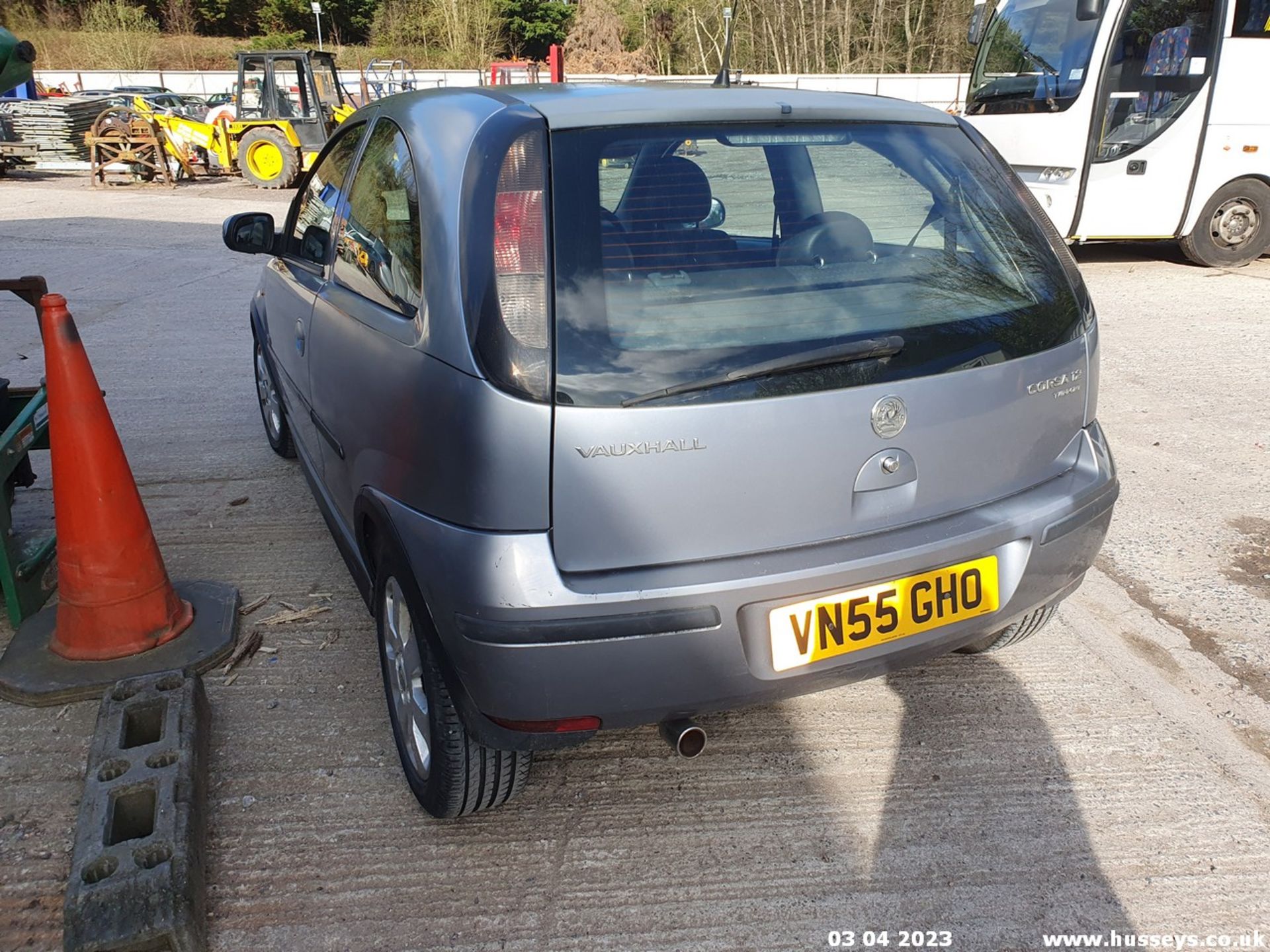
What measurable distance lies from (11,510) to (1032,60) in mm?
9459

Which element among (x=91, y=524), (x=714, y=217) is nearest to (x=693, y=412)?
(x=714, y=217)

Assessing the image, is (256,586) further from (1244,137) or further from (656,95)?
(1244,137)

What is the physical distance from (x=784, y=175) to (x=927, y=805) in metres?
1.58

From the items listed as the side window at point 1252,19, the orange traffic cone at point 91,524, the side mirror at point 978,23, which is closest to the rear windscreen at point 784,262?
the orange traffic cone at point 91,524

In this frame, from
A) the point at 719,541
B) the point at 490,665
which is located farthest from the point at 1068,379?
the point at 490,665

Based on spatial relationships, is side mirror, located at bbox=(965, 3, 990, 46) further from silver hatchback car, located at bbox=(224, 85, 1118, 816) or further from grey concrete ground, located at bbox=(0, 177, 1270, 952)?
silver hatchback car, located at bbox=(224, 85, 1118, 816)

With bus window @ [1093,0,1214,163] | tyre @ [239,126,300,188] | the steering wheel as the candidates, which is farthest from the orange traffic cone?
tyre @ [239,126,300,188]

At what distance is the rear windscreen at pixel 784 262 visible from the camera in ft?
6.04

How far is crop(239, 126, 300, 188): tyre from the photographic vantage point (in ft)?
59.4

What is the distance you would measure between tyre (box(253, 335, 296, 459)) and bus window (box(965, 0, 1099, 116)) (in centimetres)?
773

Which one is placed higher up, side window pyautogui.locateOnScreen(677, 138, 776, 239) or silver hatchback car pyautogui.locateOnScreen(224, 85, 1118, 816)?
side window pyautogui.locateOnScreen(677, 138, 776, 239)

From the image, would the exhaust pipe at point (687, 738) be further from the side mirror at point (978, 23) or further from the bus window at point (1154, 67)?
the side mirror at point (978, 23)

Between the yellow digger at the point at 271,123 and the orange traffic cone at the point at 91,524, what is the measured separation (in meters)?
16.2

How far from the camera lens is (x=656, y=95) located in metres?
2.20
